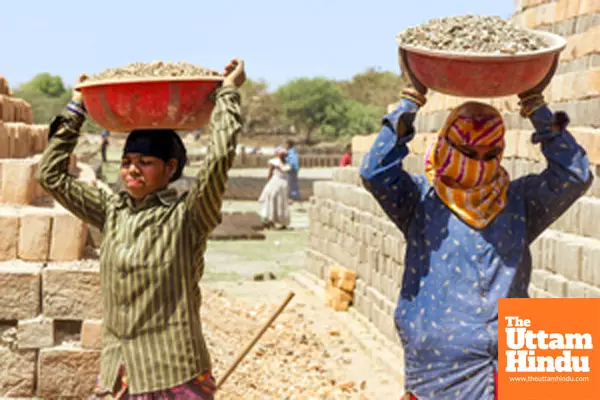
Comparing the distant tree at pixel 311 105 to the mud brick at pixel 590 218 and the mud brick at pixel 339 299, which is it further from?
the mud brick at pixel 590 218

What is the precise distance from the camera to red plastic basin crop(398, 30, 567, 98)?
9.87 feet

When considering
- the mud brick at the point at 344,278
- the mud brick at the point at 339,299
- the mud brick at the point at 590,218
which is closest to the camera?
the mud brick at the point at 590,218

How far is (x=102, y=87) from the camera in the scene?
3.29 m

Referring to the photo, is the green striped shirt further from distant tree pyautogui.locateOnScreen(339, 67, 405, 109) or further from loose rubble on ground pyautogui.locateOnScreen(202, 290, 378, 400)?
distant tree pyautogui.locateOnScreen(339, 67, 405, 109)

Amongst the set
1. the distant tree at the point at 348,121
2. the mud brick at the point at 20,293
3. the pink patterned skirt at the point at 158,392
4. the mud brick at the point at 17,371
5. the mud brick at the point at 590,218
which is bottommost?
the distant tree at the point at 348,121

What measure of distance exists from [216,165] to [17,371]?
2898mm

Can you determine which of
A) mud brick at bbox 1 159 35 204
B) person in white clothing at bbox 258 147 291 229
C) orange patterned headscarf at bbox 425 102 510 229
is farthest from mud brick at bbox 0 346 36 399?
person in white clothing at bbox 258 147 291 229

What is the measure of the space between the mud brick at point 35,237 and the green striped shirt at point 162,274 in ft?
7.44

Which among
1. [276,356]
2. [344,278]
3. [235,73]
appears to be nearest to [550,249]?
[235,73]

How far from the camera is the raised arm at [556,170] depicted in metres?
3.16

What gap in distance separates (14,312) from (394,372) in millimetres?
2967

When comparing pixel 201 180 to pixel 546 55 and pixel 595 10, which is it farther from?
pixel 595 10

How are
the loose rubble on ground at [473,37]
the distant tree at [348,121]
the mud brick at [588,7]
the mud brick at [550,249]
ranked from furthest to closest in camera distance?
the distant tree at [348,121] < the mud brick at [588,7] < the mud brick at [550,249] < the loose rubble on ground at [473,37]

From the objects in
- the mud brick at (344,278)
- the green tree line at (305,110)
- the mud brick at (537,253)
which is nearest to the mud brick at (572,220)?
the mud brick at (537,253)
